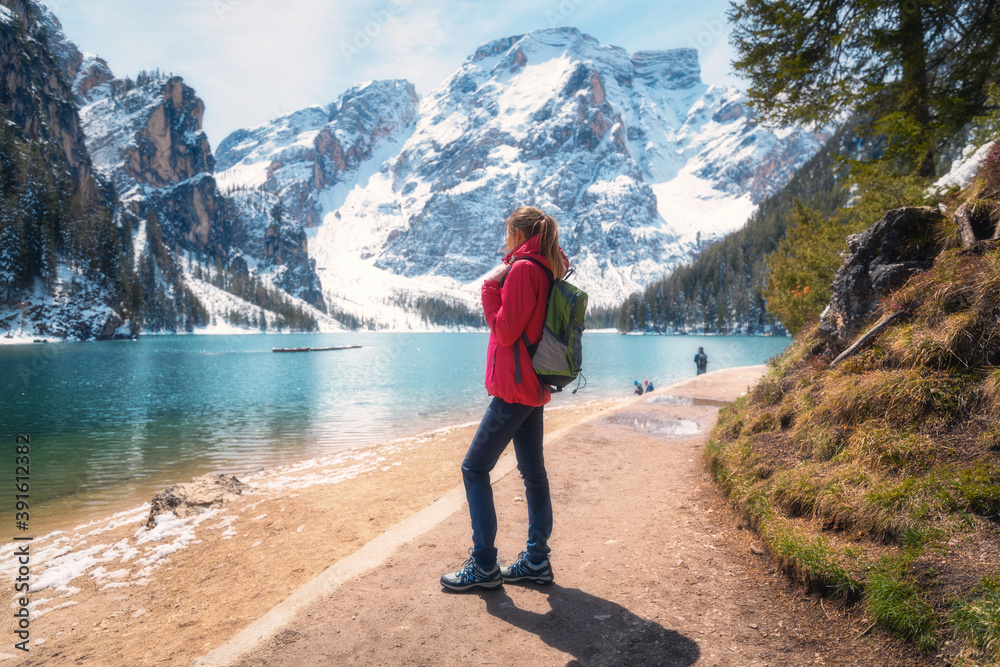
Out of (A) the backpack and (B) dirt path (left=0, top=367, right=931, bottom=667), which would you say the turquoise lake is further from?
(A) the backpack

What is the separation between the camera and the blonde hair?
3.76m

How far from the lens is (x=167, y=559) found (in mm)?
6836

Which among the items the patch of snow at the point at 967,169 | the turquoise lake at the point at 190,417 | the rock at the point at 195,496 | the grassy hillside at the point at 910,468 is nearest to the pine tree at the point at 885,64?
the patch of snow at the point at 967,169

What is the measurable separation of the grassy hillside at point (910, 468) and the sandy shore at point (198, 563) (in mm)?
3336

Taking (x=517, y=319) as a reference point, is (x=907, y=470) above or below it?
below

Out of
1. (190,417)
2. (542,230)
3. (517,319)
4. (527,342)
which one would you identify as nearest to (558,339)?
(527,342)

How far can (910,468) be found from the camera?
159 inches

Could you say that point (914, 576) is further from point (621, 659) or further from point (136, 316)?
point (136, 316)

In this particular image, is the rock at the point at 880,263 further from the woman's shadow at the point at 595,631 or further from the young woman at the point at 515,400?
the woman's shadow at the point at 595,631

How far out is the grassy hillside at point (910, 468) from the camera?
296cm

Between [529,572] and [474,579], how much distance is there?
1.53 feet

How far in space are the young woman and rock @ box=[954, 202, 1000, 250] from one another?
17.2 feet

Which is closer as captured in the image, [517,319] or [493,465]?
[517,319]

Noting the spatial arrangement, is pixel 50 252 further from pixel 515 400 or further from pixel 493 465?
pixel 515 400
